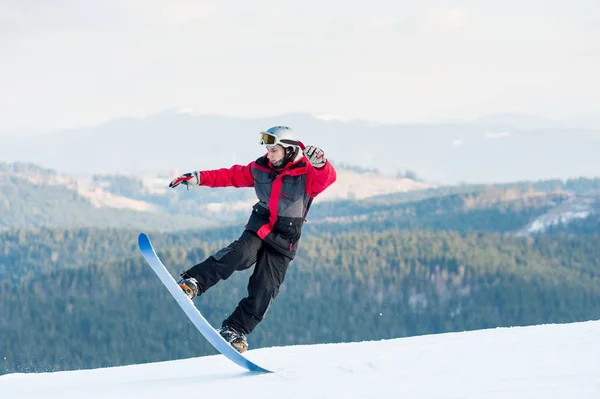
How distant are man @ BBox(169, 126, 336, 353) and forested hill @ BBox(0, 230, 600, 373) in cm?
11197

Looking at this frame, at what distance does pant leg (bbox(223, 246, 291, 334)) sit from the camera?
10414 mm

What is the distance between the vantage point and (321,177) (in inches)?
398

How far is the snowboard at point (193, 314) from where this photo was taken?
9.49 meters

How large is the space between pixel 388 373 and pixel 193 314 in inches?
89.2

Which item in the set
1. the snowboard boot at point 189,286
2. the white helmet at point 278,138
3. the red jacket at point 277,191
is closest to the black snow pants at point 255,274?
the red jacket at point 277,191

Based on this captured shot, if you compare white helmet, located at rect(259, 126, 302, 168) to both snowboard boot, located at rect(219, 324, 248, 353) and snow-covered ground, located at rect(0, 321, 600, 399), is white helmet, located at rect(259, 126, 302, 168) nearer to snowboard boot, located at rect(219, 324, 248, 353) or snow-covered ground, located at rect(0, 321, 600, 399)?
snowboard boot, located at rect(219, 324, 248, 353)

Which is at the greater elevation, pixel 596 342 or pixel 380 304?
pixel 596 342

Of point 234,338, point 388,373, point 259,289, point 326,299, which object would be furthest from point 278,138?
point 326,299

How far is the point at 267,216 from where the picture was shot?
10406 millimetres

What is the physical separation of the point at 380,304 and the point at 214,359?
131 metres

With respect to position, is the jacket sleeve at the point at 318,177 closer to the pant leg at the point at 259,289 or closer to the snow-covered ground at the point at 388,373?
the pant leg at the point at 259,289

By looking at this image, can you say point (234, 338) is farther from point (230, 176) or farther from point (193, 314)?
point (230, 176)

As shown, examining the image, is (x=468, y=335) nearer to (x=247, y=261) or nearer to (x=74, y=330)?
(x=247, y=261)

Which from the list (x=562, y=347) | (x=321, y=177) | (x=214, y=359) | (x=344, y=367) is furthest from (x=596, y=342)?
(x=214, y=359)
